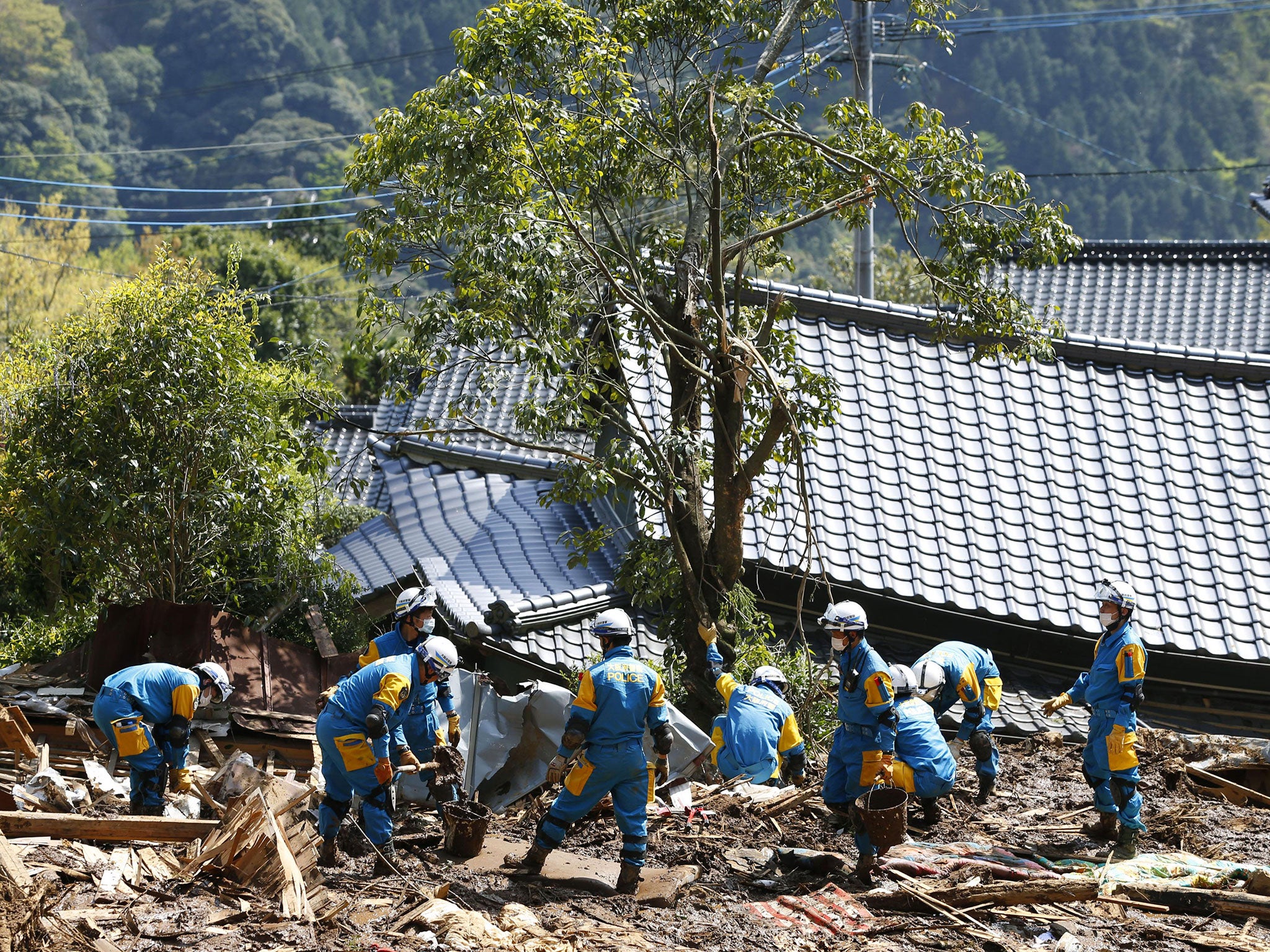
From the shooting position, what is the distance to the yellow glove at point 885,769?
27.1 feet

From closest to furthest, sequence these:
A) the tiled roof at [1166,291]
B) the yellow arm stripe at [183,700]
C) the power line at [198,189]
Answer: the yellow arm stripe at [183,700], the tiled roof at [1166,291], the power line at [198,189]

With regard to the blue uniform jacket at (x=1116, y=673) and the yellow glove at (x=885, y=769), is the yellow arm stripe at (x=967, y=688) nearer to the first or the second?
the blue uniform jacket at (x=1116, y=673)

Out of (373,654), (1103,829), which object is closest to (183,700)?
(373,654)

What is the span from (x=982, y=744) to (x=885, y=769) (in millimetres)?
1748

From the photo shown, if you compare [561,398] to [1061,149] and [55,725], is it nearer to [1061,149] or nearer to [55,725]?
[55,725]

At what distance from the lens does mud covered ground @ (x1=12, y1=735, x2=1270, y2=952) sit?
6.45 m

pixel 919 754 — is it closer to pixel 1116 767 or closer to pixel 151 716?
pixel 1116 767

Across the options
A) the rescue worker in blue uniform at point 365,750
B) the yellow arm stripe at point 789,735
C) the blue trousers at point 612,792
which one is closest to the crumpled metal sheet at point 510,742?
the yellow arm stripe at point 789,735

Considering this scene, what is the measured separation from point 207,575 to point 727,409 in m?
6.05

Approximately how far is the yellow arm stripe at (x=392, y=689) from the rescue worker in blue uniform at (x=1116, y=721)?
4878 mm

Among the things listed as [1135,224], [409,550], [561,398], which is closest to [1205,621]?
[561,398]

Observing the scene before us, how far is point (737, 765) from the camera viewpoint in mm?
9625

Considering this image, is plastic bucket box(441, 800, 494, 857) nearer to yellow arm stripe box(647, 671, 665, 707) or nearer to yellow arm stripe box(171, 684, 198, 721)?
yellow arm stripe box(647, 671, 665, 707)

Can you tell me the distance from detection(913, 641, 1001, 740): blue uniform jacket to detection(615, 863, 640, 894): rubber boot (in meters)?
3.16
